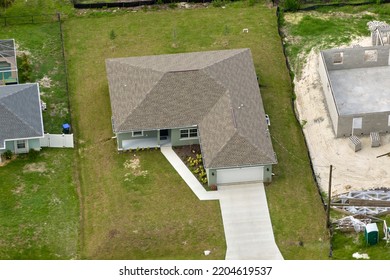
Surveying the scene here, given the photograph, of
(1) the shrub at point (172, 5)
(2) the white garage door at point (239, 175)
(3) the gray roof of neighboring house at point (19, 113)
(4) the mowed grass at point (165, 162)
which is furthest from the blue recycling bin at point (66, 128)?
(1) the shrub at point (172, 5)

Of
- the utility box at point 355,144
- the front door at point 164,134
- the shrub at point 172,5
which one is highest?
the shrub at point 172,5

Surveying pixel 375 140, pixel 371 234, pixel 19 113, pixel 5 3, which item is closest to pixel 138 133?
pixel 19 113

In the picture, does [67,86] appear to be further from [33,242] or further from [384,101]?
[384,101]

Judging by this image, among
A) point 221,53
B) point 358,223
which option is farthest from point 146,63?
point 358,223

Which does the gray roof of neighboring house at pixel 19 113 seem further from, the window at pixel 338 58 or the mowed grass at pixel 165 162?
the window at pixel 338 58

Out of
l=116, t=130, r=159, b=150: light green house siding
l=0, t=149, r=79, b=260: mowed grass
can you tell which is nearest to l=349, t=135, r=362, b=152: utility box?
l=116, t=130, r=159, b=150: light green house siding

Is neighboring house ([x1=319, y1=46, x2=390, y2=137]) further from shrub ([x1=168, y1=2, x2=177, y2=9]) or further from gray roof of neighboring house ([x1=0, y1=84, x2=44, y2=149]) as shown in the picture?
gray roof of neighboring house ([x1=0, y1=84, x2=44, y2=149])
